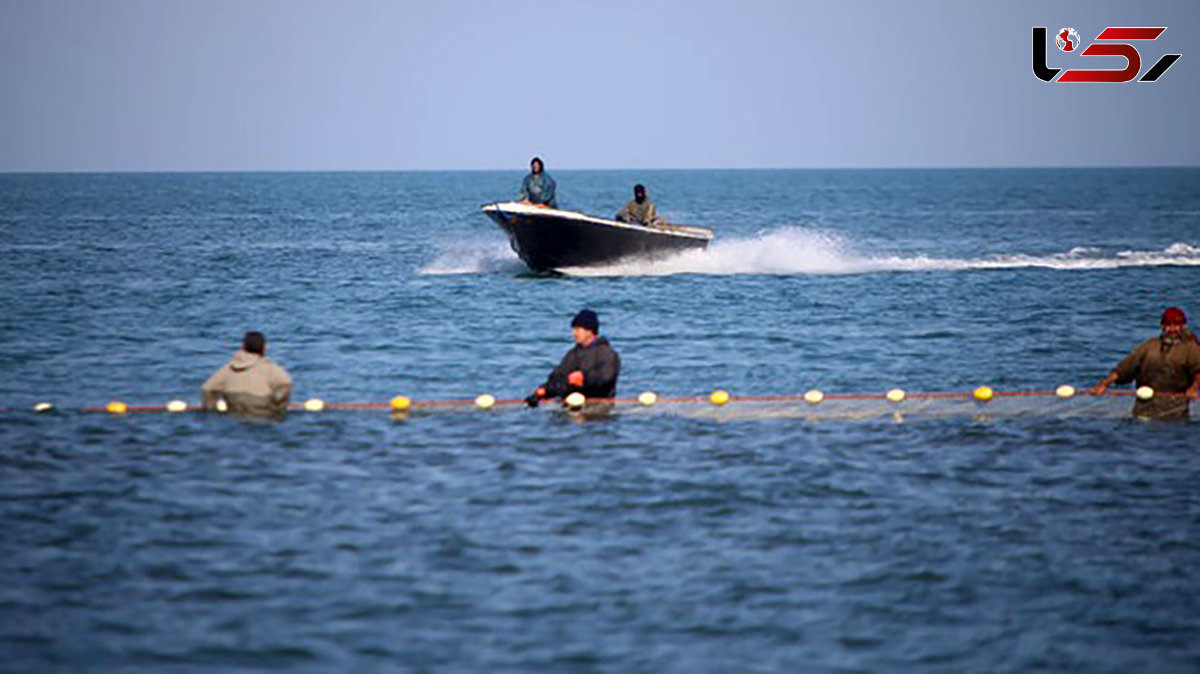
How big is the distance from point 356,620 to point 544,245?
25713 millimetres

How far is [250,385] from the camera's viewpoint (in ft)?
50.6

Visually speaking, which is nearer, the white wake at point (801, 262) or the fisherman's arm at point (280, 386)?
the fisherman's arm at point (280, 386)

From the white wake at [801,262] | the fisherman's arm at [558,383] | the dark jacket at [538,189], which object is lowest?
the white wake at [801,262]

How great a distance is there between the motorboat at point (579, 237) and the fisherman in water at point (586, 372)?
17407mm

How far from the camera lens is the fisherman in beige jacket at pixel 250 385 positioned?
595 inches

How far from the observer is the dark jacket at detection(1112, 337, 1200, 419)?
15766 mm

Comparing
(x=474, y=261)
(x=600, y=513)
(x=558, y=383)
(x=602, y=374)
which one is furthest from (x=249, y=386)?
(x=474, y=261)

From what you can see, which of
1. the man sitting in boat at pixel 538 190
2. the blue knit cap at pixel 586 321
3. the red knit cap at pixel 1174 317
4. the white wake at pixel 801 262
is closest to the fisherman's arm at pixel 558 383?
the blue knit cap at pixel 586 321

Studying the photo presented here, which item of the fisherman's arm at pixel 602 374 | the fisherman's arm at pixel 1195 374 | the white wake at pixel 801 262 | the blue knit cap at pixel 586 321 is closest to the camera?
the blue knit cap at pixel 586 321

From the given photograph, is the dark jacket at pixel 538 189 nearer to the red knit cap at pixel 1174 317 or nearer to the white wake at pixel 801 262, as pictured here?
the white wake at pixel 801 262

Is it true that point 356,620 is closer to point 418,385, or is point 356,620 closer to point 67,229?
point 418,385

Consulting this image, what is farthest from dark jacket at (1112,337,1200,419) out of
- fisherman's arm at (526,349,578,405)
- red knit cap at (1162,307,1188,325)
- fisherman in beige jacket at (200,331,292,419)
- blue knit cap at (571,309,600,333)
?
fisherman in beige jacket at (200,331,292,419)

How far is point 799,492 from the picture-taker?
45.3ft

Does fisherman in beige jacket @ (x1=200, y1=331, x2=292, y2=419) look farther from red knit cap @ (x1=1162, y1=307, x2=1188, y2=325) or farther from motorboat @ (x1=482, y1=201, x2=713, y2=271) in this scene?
motorboat @ (x1=482, y1=201, x2=713, y2=271)
